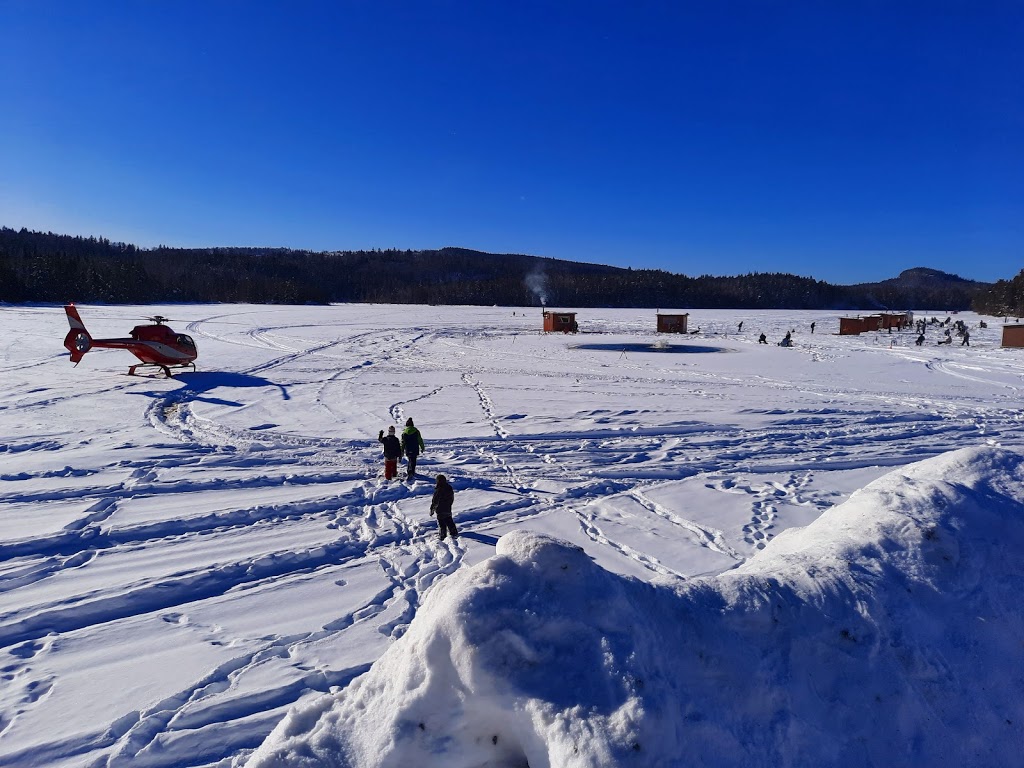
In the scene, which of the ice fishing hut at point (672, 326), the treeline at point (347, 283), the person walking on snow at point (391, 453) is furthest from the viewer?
the treeline at point (347, 283)

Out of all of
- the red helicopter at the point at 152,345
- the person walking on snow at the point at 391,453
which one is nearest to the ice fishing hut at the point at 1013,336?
the person walking on snow at the point at 391,453

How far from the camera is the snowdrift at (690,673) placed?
2.30 metres

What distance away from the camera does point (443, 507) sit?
26.2ft

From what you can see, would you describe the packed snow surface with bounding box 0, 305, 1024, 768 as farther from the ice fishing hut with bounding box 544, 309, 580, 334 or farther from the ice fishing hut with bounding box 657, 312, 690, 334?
the ice fishing hut with bounding box 657, 312, 690, 334

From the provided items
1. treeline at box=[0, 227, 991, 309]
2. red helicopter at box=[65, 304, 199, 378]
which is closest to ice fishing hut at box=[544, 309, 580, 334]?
red helicopter at box=[65, 304, 199, 378]

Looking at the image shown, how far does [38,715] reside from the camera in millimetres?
4664

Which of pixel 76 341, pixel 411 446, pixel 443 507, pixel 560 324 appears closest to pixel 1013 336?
pixel 560 324

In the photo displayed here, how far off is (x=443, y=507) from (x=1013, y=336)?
41.8 m

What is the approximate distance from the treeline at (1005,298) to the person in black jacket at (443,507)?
310 feet

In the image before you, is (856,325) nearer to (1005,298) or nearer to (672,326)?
(672,326)

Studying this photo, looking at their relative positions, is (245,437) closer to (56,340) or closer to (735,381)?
(735,381)

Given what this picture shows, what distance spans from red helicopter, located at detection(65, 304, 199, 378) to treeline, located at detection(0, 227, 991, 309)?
62.5 metres

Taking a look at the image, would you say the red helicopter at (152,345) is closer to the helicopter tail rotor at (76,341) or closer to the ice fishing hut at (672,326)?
the helicopter tail rotor at (76,341)

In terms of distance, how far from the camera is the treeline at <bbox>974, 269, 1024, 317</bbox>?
7988 centimetres
